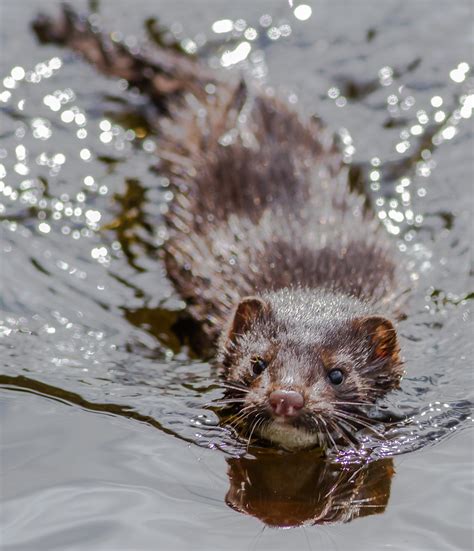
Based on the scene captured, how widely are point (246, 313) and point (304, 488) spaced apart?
1156mm

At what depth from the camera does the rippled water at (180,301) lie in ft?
17.9

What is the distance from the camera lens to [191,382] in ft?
22.3

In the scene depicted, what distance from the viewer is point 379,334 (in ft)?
20.8

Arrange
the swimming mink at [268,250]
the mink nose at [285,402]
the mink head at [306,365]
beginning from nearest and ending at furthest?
the mink nose at [285,402]
the mink head at [306,365]
the swimming mink at [268,250]

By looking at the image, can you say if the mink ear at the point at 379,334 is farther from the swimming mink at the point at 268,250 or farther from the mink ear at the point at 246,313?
the mink ear at the point at 246,313

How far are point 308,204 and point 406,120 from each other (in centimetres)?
226

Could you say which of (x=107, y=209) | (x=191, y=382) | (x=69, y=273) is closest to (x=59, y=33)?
(x=107, y=209)

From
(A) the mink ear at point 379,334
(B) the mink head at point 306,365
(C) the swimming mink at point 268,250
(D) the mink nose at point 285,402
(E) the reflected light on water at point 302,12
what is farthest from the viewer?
(E) the reflected light on water at point 302,12

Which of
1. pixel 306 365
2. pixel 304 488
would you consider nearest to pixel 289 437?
pixel 304 488

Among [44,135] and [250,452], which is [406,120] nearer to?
[44,135]

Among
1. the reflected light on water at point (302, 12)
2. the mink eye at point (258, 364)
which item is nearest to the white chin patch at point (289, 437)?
the mink eye at point (258, 364)

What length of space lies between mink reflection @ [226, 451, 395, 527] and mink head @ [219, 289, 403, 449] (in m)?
0.15

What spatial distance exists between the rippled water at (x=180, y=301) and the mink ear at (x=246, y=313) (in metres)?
0.45

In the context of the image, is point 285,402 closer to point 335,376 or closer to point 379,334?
point 335,376
